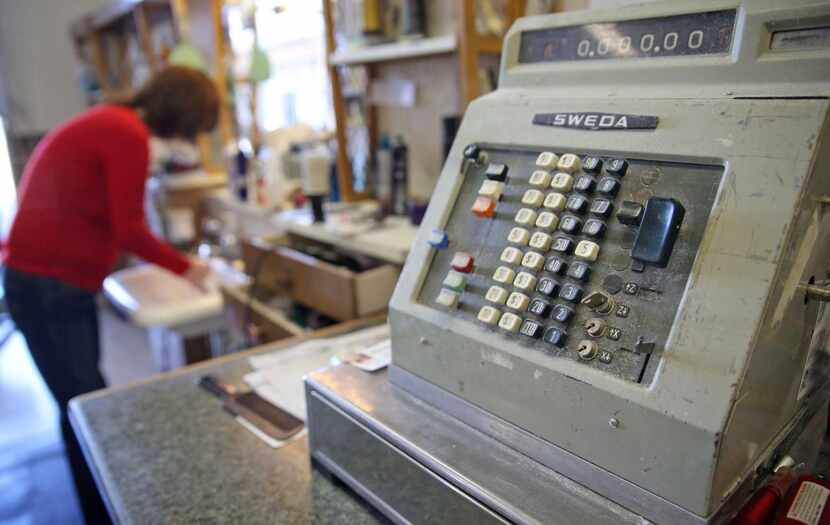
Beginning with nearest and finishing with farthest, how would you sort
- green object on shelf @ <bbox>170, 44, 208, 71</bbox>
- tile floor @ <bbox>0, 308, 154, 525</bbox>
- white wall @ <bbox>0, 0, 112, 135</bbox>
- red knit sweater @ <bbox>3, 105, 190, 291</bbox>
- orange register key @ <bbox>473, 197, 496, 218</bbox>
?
orange register key @ <bbox>473, 197, 496, 218</bbox> → red knit sweater @ <bbox>3, 105, 190, 291</bbox> → tile floor @ <bbox>0, 308, 154, 525</bbox> → green object on shelf @ <bbox>170, 44, 208, 71</bbox> → white wall @ <bbox>0, 0, 112, 135</bbox>

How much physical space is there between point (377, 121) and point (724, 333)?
4.64ft

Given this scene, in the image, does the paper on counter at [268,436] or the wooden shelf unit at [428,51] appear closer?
the paper on counter at [268,436]

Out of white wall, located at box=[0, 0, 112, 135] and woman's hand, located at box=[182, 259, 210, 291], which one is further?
white wall, located at box=[0, 0, 112, 135]

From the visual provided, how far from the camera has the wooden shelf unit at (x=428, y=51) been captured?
1.14 m

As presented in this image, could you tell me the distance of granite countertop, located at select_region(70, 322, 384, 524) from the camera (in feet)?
2.11

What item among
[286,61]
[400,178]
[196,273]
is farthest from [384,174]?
[286,61]

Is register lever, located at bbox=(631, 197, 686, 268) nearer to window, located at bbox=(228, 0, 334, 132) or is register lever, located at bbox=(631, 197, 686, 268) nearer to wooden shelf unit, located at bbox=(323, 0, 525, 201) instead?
wooden shelf unit, located at bbox=(323, 0, 525, 201)

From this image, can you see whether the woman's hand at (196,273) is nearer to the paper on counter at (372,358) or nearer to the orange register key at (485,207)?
the paper on counter at (372,358)

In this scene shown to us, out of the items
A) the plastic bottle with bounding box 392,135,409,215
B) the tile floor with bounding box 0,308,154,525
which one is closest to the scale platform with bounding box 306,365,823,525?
the plastic bottle with bounding box 392,135,409,215

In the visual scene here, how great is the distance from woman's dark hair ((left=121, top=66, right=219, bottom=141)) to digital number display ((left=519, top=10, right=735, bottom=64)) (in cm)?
126

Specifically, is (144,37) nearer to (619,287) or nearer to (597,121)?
(597,121)

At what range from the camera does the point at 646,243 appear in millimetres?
463

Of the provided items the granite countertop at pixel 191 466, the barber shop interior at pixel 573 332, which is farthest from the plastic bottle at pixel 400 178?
the granite countertop at pixel 191 466

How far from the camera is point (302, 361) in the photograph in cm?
99
